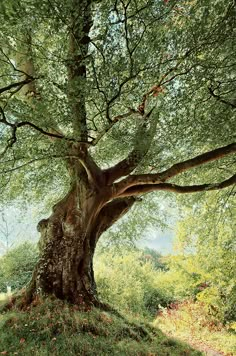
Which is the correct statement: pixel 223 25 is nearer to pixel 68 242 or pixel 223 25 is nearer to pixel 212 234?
pixel 68 242

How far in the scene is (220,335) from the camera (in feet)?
33.4

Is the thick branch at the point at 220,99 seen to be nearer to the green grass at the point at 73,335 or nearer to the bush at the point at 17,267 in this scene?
the green grass at the point at 73,335

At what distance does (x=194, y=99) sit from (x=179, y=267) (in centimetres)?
781

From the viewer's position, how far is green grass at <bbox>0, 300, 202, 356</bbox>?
203 inches

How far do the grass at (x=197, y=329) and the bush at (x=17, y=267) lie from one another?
578 cm

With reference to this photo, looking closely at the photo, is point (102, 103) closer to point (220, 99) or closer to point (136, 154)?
point (136, 154)

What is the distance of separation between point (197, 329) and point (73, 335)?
658 centimetres

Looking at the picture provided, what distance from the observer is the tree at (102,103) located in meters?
4.99

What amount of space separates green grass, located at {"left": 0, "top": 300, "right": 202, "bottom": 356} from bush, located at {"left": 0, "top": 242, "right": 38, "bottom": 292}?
8388mm

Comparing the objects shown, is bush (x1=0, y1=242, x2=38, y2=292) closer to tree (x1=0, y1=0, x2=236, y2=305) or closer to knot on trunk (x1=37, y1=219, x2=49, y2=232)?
tree (x1=0, y1=0, x2=236, y2=305)

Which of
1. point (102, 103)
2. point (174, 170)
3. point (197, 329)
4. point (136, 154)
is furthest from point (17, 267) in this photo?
point (102, 103)

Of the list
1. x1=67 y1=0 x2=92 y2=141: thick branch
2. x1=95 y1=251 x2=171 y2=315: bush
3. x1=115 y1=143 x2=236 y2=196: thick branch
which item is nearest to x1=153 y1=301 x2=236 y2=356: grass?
x1=95 y1=251 x2=171 y2=315: bush

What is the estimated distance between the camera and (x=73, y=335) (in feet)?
18.4

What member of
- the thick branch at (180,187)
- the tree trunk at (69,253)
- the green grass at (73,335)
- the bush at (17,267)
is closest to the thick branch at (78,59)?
the tree trunk at (69,253)
